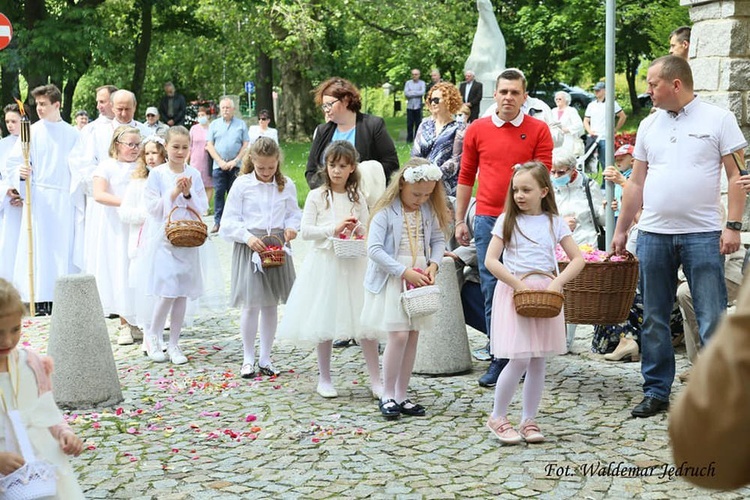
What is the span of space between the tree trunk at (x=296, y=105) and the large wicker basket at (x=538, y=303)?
3357 cm

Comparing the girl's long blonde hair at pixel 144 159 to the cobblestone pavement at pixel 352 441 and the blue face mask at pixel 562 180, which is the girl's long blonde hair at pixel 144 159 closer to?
the cobblestone pavement at pixel 352 441

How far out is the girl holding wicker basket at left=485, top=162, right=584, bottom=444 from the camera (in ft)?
19.5

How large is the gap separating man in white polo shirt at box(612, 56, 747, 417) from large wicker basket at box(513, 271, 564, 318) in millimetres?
864

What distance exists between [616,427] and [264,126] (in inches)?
621

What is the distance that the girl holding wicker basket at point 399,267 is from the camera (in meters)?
6.54

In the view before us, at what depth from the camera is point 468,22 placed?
124 feet

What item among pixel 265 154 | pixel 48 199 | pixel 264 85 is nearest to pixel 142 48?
pixel 264 85

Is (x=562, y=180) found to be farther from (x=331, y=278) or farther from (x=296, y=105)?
(x=296, y=105)

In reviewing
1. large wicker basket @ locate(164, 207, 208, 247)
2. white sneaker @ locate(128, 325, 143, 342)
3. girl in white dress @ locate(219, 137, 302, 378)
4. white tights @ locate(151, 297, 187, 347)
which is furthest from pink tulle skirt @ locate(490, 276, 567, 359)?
white sneaker @ locate(128, 325, 143, 342)

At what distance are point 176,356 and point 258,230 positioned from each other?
1280mm

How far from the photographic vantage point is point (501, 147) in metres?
7.09

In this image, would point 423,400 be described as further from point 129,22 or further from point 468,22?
point 468,22

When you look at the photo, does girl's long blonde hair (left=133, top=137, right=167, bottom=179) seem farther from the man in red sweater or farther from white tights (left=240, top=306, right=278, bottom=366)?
the man in red sweater

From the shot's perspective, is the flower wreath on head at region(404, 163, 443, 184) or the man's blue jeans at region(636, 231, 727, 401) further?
the flower wreath on head at region(404, 163, 443, 184)
